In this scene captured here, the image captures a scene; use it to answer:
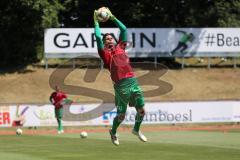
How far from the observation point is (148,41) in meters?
53.2

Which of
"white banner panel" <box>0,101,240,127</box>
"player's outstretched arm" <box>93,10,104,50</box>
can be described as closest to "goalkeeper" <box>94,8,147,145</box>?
"player's outstretched arm" <box>93,10,104,50</box>

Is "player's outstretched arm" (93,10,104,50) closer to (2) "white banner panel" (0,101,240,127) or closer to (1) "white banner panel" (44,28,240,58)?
(2) "white banner panel" (0,101,240,127)

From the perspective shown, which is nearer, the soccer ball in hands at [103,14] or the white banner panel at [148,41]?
the soccer ball in hands at [103,14]

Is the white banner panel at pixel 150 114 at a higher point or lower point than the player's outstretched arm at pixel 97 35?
lower

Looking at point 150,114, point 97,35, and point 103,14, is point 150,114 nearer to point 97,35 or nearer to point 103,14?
point 97,35

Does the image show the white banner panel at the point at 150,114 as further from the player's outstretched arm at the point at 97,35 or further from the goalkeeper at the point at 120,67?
the player's outstretched arm at the point at 97,35

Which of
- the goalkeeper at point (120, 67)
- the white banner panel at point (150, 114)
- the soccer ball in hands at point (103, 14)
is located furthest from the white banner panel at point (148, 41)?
the soccer ball in hands at point (103, 14)

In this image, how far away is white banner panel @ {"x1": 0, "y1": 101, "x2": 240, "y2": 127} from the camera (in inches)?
1447

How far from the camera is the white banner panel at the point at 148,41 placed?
5091 centimetres

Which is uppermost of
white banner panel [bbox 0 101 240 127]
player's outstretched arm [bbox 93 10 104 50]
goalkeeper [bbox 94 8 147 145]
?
player's outstretched arm [bbox 93 10 104 50]

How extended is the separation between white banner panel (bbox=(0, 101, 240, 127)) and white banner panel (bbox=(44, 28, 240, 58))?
14279 mm

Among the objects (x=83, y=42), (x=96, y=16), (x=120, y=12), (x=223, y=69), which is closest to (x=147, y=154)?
(x=96, y=16)

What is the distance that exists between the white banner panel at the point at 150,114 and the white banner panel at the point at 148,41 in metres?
14.3

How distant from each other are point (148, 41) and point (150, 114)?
619 inches
